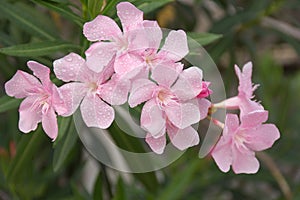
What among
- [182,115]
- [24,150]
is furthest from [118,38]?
[24,150]

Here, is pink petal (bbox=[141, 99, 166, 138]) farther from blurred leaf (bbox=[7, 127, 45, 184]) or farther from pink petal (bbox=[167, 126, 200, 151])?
blurred leaf (bbox=[7, 127, 45, 184])

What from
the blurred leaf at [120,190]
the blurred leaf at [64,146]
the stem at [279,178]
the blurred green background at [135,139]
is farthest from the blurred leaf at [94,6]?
the stem at [279,178]

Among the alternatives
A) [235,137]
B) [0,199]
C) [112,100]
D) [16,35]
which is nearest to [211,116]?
[235,137]

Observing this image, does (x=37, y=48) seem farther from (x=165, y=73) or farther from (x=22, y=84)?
(x=165, y=73)

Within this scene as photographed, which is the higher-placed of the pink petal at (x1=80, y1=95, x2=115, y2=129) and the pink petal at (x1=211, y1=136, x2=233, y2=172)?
the pink petal at (x1=80, y1=95, x2=115, y2=129)

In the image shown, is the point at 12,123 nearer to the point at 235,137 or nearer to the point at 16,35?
the point at 16,35

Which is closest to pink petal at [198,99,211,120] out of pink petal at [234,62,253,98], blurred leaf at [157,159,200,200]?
pink petal at [234,62,253,98]
